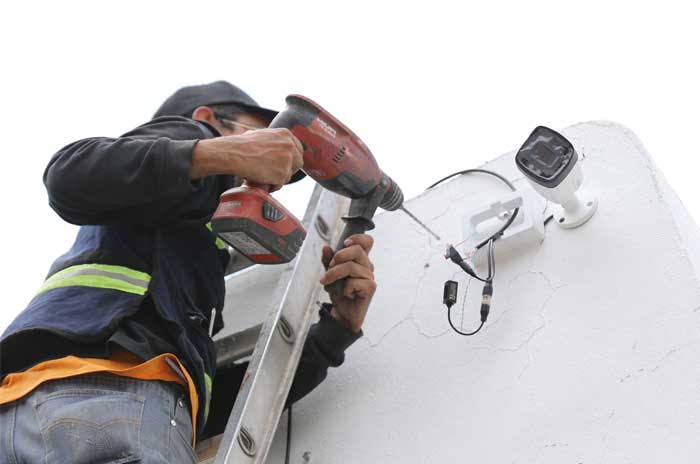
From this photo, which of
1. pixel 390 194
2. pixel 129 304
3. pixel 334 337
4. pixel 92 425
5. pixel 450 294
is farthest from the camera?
pixel 390 194

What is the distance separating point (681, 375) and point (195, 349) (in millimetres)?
1089

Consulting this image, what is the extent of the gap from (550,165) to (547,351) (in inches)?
18.4

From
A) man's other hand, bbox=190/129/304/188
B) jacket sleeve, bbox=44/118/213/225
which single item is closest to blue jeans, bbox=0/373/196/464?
jacket sleeve, bbox=44/118/213/225

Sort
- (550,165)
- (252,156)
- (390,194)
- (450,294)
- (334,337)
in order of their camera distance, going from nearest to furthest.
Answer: (252,156)
(550,165)
(450,294)
(334,337)
(390,194)

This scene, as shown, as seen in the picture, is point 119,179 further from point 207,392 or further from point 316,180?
point 316,180

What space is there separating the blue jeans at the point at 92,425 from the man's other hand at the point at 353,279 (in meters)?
0.69

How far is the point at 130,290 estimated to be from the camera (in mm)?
2072

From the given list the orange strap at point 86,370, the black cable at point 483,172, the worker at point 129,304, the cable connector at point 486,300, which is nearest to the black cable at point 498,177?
the black cable at point 483,172

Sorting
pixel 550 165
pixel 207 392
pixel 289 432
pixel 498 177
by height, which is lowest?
pixel 289 432

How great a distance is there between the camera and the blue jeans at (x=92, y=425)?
179 centimetres

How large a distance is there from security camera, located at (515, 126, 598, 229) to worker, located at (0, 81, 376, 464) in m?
0.58

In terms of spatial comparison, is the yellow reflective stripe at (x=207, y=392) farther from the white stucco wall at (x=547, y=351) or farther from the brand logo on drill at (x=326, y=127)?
the brand logo on drill at (x=326, y=127)

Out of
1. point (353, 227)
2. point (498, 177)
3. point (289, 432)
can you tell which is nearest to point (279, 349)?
point (289, 432)

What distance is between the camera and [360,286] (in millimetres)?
2525
